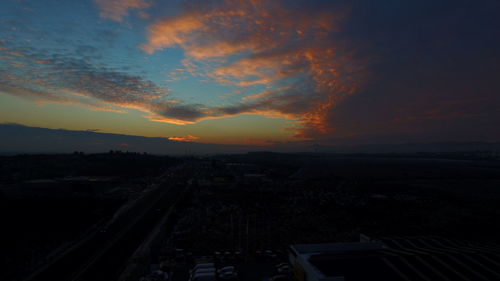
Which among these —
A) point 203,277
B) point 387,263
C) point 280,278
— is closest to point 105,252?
point 203,277

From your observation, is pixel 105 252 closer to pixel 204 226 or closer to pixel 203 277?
pixel 204 226

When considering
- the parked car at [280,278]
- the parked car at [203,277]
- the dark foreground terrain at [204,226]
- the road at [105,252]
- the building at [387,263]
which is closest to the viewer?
the building at [387,263]

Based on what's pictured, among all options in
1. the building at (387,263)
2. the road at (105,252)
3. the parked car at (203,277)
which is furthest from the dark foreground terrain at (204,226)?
the building at (387,263)

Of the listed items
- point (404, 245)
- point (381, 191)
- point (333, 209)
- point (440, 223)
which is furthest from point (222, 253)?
point (381, 191)

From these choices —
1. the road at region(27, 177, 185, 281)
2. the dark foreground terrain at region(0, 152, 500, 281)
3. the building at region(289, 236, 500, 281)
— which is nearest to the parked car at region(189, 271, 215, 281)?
the dark foreground terrain at region(0, 152, 500, 281)

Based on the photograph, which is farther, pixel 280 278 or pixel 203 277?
pixel 280 278

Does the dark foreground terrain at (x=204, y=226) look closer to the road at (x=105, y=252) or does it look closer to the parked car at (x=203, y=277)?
the road at (x=105, y=252)

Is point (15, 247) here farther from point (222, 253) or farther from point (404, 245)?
point (404, 245)

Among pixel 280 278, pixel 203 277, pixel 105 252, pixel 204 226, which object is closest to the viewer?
pixel 203 277

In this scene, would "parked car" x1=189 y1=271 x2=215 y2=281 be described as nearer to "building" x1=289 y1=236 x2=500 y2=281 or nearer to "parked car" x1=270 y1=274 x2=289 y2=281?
"parked car" x1=270 y1=274 x2=289 y2=281
